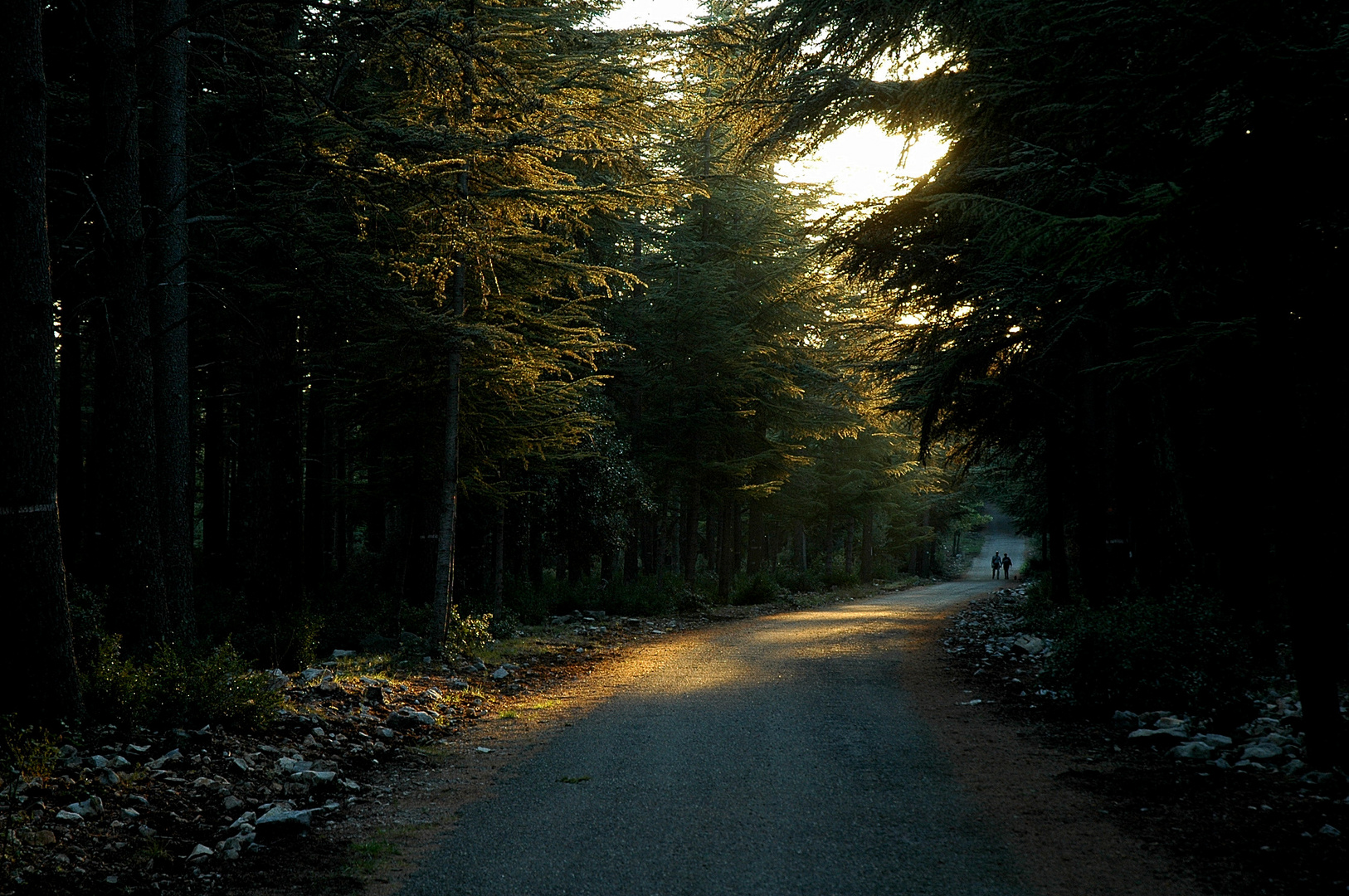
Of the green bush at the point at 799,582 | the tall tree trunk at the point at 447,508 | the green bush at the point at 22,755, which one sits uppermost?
the tall tree trunk at the point at 447,508

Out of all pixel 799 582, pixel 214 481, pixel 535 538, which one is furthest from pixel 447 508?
pixel 799 582

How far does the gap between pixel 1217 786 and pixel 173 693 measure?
315 inches

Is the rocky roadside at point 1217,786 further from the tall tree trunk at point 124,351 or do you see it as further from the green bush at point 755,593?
the green bush at point 755,593

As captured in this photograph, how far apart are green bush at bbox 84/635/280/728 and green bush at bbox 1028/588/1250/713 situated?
7.73m

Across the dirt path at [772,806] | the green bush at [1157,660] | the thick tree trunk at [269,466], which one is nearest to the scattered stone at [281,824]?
the dirt path at [772,806]

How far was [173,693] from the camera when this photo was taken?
6699mm

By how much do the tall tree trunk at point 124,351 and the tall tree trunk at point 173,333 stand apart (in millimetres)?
1273

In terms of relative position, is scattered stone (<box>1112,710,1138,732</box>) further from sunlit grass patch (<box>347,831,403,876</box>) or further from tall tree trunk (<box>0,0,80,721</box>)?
A: tall tree trunk (<box>0,0,80,721</box>)

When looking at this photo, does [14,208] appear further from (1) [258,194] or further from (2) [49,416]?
(1) [258,194]

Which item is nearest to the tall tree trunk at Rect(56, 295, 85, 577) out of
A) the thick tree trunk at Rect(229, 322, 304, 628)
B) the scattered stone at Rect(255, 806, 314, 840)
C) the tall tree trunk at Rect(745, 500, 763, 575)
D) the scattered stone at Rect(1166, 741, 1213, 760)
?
the thick tree trunk at Rect(229, 322, 304, 628)

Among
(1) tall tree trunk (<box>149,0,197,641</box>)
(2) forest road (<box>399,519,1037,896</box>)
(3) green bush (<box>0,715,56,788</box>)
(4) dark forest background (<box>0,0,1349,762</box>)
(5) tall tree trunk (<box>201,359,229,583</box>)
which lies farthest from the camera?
(5) tall tree trunk (<box>201,359,229,583</box>)

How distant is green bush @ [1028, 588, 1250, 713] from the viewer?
7.56 m

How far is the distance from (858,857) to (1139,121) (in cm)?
547

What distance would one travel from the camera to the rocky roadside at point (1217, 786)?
440 centimetres
